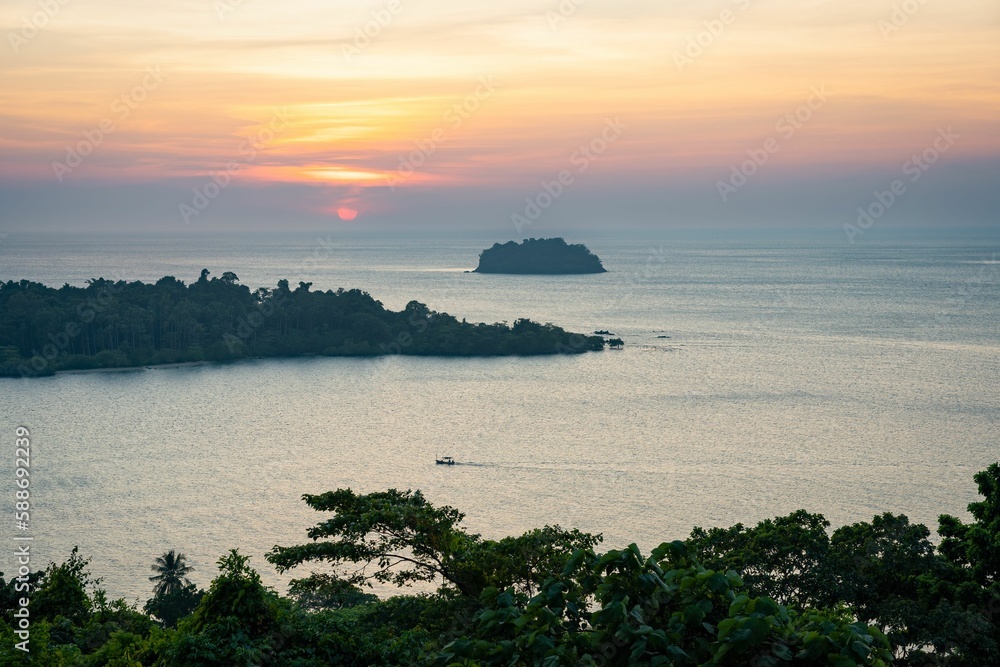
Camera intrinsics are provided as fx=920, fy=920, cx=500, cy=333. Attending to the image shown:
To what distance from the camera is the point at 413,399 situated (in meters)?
64.5

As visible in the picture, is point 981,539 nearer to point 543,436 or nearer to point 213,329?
point 543,436

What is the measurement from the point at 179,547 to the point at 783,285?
124 metres

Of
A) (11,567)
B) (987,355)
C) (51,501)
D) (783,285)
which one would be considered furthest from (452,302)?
(11,567)

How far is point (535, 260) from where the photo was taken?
178125mm

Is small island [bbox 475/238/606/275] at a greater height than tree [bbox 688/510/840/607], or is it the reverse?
small island [bbox 475/238/606/275]

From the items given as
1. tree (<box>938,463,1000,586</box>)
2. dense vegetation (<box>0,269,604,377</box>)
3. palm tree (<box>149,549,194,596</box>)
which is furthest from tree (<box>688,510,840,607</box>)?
dense vegetation (<box>0,269,604,377</box>)

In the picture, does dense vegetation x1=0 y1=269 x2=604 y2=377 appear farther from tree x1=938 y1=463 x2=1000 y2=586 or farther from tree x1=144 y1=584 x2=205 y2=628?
tree x1=938 y1=463 x2=1000 y2=586

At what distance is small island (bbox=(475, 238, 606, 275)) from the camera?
177 metres

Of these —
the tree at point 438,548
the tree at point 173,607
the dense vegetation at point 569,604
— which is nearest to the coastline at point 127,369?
the tree at point 173,607

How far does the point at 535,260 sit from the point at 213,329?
102 metres

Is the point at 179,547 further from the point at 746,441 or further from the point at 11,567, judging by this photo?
the point at 746,441

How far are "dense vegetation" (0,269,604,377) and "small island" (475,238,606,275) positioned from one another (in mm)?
88081

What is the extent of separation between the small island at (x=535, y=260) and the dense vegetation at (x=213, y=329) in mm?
88081

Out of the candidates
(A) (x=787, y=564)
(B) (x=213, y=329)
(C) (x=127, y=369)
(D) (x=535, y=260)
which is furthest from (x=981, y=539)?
(D) (x=535, y=260)
